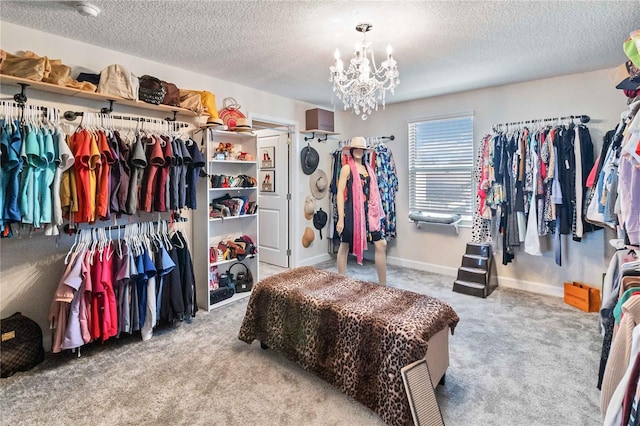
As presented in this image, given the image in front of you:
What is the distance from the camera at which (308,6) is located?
83.9 inches

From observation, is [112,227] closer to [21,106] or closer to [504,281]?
[21,106]

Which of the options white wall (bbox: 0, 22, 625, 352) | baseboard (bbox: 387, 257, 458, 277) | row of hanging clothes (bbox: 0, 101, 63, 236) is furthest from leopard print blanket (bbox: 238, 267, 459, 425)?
baseboard (bbox: 387, 257, 458, 277)

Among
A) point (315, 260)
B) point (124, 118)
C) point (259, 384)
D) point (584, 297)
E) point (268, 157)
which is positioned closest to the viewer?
point (259, 384)

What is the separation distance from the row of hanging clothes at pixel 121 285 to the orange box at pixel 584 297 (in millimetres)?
3793

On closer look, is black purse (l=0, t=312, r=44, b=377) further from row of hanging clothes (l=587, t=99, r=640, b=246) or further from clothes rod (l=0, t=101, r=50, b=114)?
row of hanging clothes (l=587, t=99, r=640, b=246)

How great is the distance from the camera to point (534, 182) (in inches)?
137

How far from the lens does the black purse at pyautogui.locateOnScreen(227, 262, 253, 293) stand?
3.80 m

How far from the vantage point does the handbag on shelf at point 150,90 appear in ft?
9.30

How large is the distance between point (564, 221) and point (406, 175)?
2024 millimetres

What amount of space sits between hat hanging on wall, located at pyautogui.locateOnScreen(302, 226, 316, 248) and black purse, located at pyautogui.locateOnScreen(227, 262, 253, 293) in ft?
4.05

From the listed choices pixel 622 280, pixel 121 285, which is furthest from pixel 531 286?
pixel 121 285

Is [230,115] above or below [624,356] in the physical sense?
above

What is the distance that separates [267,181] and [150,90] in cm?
236

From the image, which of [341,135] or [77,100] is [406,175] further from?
[77,100]
